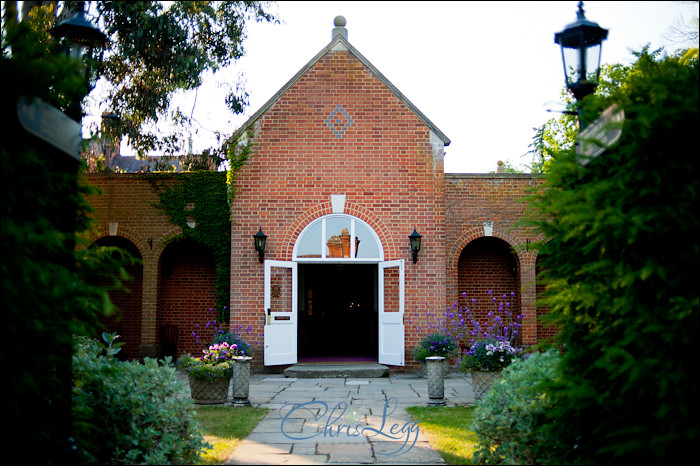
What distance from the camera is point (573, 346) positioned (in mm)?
4336

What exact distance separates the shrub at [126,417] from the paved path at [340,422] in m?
0.60

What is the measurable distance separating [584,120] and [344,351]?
1214 cm

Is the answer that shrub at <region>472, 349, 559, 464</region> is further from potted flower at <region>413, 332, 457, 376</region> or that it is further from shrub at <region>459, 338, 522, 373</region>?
potted flower at <region>413, 332, 457, 376</region>

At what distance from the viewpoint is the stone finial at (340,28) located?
12.8 meters

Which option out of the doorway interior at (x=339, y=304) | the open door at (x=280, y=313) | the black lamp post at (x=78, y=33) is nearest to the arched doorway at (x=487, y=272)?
the doorway interior at (x=339, y=304)

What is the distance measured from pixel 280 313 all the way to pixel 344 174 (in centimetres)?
331

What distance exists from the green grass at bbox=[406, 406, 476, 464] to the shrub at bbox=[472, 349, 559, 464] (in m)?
0.22

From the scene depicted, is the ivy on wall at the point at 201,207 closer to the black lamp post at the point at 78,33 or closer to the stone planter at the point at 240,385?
the stone planter at the point at 240,385

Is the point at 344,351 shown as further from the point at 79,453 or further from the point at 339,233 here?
the point at 79,453

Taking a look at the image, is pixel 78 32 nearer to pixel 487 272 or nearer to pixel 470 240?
pixel 470 240

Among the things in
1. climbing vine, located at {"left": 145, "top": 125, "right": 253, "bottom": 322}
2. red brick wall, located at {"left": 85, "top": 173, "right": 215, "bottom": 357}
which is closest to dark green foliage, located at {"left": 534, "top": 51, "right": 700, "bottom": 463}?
climbing vine, located at {"left": 145, "top": 125, "right": 253, "bottom": 322}

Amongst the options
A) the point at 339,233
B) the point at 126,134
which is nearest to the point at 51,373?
the point at 339,233

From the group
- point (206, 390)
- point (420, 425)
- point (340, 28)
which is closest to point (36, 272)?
point (420, 425)

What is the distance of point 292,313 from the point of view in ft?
39.2
